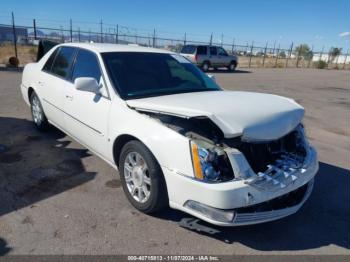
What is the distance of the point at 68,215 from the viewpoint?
3211mm

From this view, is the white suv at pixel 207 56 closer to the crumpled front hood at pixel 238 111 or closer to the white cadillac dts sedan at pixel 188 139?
the white cadillac dts sedan at pixel 188 139

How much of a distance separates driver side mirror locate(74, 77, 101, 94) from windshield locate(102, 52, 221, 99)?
0.22 m

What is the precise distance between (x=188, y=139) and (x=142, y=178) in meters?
0.77

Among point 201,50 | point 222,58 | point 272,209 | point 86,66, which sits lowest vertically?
point 272,209

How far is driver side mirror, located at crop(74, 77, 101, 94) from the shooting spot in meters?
3.54

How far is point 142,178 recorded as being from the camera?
126 inches

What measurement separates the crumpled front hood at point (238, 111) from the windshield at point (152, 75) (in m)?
0.32

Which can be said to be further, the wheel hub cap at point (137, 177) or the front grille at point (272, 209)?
the wheel hub cap at point (137, 177)

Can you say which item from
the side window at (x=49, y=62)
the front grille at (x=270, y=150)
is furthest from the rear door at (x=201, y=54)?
the front grille at (x=270, y=150)

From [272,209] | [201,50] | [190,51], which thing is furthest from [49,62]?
[201,50]

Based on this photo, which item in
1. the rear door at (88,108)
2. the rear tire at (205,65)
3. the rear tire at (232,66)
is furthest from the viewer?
the rear tire at (232,66)

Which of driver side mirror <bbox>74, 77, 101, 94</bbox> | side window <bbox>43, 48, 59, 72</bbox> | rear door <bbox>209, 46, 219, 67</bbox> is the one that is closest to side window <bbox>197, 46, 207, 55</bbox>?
rear door <bbox>209, 46, 219, 67</bbox>

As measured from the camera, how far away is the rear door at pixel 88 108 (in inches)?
143

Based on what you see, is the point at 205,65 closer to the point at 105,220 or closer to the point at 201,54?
the point at 201,54
